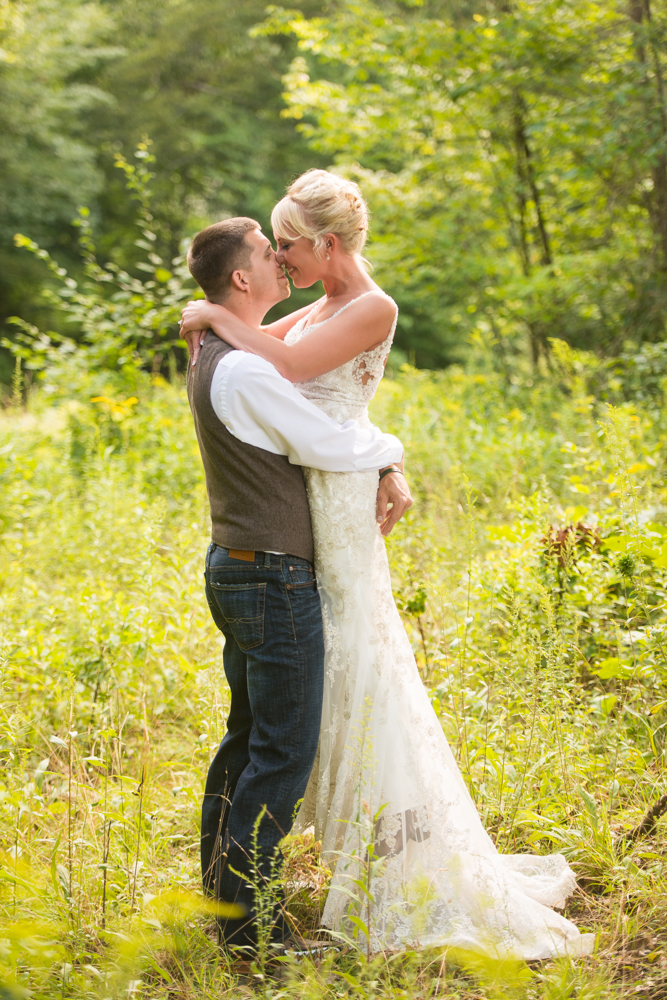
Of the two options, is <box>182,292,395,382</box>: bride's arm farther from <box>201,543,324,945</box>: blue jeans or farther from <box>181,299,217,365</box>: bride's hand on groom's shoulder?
<box>201,543,324,945</box>: blue jeans

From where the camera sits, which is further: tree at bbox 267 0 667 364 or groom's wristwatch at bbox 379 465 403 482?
tree at bbox 267 0 667 364

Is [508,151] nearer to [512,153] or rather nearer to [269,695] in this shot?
[512,153]

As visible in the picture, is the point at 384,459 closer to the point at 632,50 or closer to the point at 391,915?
the point at 391,915

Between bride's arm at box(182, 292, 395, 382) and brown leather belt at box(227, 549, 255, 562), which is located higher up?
bride's arm at box(182, 292, 395, 382)

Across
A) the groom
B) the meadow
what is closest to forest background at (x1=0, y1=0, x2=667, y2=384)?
the meadow

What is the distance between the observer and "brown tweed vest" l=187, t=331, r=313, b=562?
6.47 feet

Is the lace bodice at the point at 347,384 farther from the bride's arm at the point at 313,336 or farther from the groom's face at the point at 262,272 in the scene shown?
the groom's face at the point at 262,272

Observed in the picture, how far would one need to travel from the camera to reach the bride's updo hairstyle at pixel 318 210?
6.89 ft

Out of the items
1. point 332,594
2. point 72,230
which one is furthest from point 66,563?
point 72,230

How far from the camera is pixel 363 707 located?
6.68 feet

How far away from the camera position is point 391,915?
206 cm

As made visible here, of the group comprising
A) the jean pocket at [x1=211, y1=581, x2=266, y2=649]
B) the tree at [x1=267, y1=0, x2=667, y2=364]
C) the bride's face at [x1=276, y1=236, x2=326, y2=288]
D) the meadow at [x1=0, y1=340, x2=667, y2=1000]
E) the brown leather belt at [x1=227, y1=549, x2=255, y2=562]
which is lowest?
the meadow at [x1=0, y1=340, x2=667, y2=1000]

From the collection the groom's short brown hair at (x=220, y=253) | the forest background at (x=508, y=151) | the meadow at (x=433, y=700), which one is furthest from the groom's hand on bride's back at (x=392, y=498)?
the forest background at (x=508, y=151)

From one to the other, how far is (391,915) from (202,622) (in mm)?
1662
